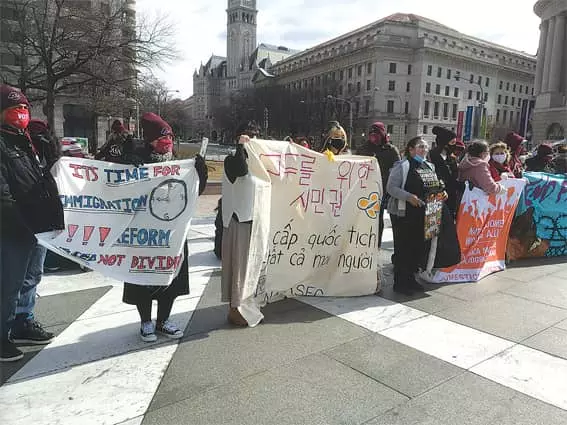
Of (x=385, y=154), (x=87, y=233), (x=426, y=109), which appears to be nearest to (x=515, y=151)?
(x=385, y=154)

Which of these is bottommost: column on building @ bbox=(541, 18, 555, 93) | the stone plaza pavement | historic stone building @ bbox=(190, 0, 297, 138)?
the stone plaza pavement

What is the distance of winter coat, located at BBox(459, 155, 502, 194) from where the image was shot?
222 inches

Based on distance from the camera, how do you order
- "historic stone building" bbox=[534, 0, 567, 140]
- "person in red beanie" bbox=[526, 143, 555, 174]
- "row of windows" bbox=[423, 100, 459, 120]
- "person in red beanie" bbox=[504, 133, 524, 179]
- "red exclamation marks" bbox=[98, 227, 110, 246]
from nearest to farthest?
"red exclamation marks" bbox=[98, 227, 110, 246], "person in red beanie" bbox=[504, 133, 524, 179], "person in red beanie" bbox=[526, 143, 555, 174], "historic stone building" bbox=[534, 0, 567, 140], "row of windows" bbox=[423, 100, 459, 120]

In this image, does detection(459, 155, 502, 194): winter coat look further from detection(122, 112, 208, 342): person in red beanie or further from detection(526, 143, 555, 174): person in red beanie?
detection(122, 112, 208, 342): person in red beanie

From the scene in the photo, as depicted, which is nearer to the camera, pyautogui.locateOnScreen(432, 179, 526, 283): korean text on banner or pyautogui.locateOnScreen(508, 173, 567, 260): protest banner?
pyautogui.locateOnScreen(432, 179, 526, 283): korean text on banner

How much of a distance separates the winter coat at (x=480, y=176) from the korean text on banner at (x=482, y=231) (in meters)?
0.09

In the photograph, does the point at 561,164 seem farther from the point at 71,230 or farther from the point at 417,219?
the point at 71,230

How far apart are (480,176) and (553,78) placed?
66.2 m

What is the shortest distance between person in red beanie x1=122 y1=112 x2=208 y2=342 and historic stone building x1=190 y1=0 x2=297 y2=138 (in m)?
121

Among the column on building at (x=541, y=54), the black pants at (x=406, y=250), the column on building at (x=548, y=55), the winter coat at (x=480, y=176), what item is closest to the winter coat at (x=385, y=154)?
the winter coat at (x=480, y=176)

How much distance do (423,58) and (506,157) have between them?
87.6 metres

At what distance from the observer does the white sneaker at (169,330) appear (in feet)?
12.2

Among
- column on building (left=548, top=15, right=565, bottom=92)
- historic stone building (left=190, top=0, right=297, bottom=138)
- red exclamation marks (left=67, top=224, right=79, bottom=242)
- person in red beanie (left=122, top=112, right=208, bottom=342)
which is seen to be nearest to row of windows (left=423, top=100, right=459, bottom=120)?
column on building (left=548, top=15, right=565, bottom=92)

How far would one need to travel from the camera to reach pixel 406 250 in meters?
5.16
